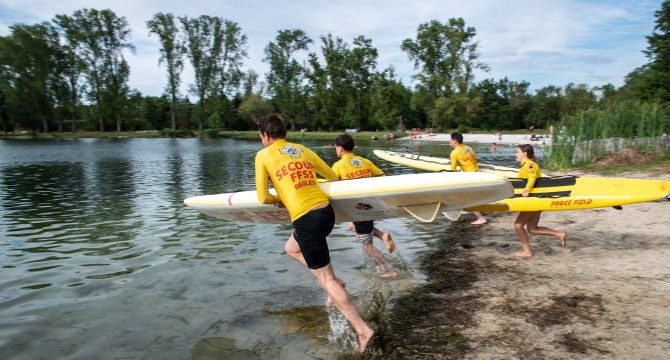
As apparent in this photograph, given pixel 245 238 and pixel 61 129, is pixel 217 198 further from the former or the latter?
pixel 61 129

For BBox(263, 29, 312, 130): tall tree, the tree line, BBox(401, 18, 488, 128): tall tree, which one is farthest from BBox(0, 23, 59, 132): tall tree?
BBox(401, 18, 488, 128): tall tree

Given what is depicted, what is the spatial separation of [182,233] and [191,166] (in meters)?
17.0

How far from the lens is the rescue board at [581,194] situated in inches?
276

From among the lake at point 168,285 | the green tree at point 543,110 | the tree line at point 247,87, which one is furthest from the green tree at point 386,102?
the lake at point 168,285

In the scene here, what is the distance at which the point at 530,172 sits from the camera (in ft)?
24.0

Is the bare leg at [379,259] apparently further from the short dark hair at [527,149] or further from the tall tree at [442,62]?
the tall tree at [442,62]

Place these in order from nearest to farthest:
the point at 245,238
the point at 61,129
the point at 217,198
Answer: the point at 217,198
the point at 245,238
the point at 61,129

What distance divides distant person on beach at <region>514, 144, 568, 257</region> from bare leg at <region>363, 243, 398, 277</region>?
220cm

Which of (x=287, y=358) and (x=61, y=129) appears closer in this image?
(x=287, y=358)

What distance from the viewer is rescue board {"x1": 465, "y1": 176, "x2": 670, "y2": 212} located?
700cm

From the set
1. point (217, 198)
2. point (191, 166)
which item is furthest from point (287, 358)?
point (191, 166)

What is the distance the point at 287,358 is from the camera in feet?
13.8

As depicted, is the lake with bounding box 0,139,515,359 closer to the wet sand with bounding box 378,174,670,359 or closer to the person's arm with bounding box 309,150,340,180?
the wet sand with bounding box 378,174,670,359

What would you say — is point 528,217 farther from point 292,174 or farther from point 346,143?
point 292,174
